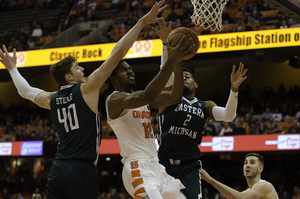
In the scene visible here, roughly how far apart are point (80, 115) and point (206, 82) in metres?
19.3

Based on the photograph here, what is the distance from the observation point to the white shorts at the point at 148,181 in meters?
4.08

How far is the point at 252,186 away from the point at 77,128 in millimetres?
2861

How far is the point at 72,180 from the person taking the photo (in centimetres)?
365

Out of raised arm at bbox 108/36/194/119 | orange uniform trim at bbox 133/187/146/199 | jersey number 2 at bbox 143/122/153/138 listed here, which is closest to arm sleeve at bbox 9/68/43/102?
raised arm at bbox 108/36/194/119

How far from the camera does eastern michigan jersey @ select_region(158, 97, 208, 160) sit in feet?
16.9

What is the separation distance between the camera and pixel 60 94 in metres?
3.94

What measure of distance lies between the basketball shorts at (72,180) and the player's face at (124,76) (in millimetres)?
1052

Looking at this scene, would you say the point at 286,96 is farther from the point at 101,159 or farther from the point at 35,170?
the point at 35,170

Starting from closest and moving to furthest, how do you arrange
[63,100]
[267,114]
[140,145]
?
[63,100]
[140,145]
[267,114]

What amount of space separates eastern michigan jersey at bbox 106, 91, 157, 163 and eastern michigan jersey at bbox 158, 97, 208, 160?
838 millimetres

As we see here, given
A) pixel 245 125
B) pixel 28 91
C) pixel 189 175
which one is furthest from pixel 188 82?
pixel 245 125

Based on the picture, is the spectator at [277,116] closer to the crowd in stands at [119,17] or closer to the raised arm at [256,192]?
the crowd in stands at [119,17]

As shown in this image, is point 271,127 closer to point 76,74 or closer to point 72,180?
point 76,74

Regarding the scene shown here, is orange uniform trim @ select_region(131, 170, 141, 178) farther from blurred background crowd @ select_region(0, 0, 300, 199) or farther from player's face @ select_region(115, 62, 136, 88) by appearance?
blurred background crowd @ select_region(0, 0, 300, 199)
